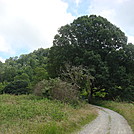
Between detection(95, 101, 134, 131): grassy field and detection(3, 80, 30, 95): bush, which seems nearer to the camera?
detection(95, 101, 134, 131): grassy field

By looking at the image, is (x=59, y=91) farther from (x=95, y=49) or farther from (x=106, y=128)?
(x=95, y=49)

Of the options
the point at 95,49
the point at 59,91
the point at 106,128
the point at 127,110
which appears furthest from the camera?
the point at 95,49

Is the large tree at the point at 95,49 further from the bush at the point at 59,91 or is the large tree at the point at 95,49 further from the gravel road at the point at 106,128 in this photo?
the gravel road at the point at 106,128

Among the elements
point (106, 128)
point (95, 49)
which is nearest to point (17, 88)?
point (95, 49)

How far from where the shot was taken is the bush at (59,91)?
57.8ft

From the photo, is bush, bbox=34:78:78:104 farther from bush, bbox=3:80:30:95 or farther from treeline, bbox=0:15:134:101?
bush, bbox=3:80:30:95

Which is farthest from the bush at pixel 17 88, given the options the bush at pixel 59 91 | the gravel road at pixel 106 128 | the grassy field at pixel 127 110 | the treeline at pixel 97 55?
the gravel road at pixel 106 128

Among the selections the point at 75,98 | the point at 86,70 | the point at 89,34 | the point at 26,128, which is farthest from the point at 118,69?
the point at 26,128

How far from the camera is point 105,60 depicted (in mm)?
24109

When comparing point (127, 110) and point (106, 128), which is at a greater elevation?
point (127, 110)

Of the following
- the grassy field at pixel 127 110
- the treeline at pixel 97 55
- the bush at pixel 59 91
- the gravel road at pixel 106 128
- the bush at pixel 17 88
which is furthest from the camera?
the bush at pixel 17 88

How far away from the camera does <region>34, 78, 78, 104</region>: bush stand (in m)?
A: 17.6

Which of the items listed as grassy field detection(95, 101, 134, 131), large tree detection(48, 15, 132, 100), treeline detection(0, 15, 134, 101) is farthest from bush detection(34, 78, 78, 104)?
large tree detection(48, 15, 132, 100)

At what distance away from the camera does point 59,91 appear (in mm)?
17922
